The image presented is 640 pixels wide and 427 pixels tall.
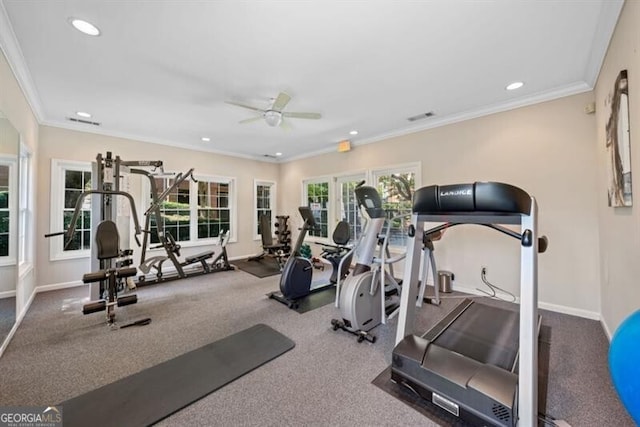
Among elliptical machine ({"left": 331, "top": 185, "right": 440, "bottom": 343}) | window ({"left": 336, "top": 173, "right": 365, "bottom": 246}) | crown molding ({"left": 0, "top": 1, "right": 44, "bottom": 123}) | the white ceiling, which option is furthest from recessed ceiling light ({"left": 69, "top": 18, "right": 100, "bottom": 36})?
window ({"left": 336, "top": 173, "right": 365, "bottom": 246})

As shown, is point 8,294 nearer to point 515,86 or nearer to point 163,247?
point 163,247

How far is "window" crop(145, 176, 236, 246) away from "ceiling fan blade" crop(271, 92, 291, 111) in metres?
3.41

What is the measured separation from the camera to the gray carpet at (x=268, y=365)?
5.40ft

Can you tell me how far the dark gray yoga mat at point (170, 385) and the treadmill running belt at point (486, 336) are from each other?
1.56m

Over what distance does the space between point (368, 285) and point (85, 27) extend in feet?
11.3

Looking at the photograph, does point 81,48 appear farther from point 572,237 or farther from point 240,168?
point 572,237

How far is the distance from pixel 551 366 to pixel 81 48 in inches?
195

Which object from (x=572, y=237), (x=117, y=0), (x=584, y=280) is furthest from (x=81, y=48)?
(x=584, y=280)

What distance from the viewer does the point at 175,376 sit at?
2.00m

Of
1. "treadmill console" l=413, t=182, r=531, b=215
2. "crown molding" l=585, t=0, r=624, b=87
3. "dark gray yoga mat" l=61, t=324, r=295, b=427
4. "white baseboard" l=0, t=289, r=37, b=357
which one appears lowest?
"dark gray yoga mat" l=61, t=324, r=295, b=427

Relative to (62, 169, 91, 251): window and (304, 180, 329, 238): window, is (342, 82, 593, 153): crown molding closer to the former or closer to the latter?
(304, 180, 329, 238): window

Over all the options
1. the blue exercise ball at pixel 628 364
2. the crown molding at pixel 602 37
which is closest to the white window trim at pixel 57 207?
the blue exercise ball at pixel 628 364

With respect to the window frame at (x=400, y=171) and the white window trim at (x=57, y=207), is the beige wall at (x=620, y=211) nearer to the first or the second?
the window frame at (x=400, y=171)

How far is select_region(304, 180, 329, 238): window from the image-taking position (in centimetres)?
620
